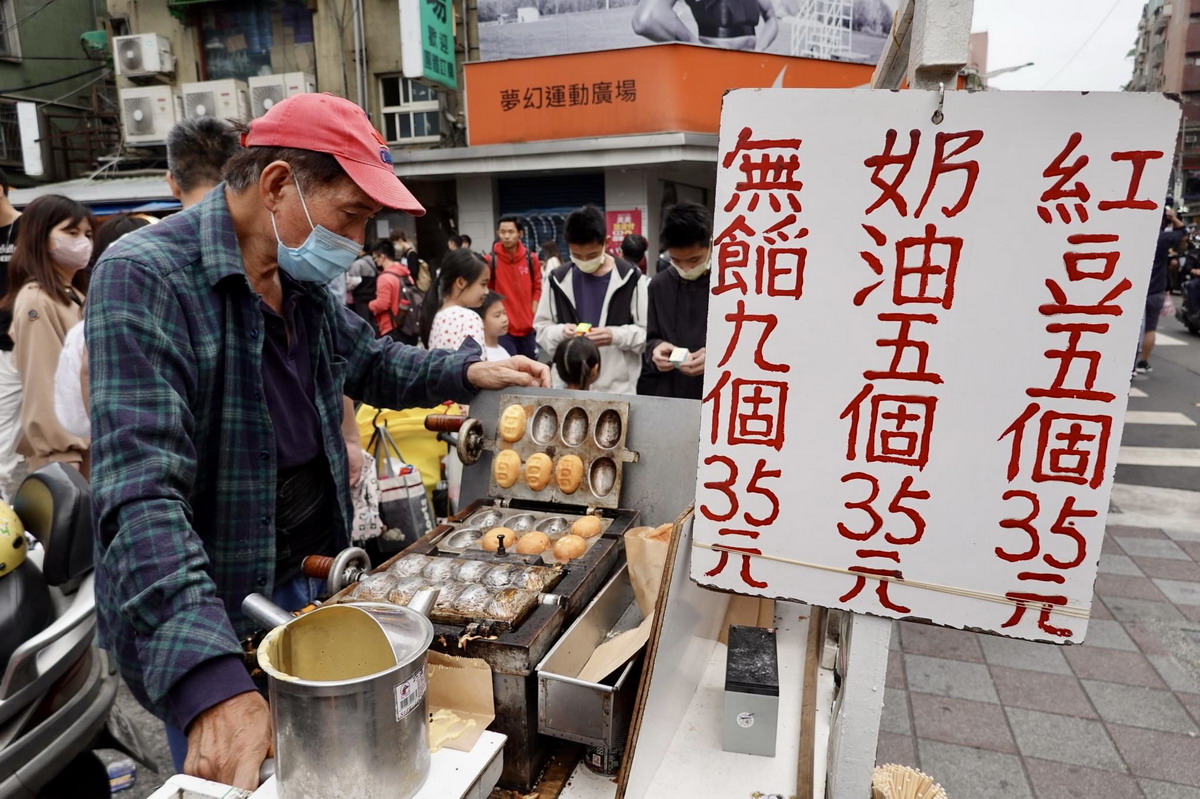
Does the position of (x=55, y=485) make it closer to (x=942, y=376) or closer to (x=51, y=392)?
(x=51, y=392)

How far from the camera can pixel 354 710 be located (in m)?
0.96

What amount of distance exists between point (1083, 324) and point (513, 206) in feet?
45.6

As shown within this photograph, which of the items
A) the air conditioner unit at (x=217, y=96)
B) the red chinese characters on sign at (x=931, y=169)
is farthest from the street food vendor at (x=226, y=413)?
the air conditioner unit at (x=217, y=96)

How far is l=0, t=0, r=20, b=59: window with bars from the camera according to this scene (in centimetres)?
1625

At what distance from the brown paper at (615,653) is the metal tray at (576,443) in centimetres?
67

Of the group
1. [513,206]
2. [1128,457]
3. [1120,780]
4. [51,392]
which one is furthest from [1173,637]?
[513,206]

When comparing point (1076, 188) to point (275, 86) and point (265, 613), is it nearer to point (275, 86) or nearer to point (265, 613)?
point (265, 613)

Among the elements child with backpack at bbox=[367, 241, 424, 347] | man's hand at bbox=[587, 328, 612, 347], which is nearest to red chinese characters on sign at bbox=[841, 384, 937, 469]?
man's hand at bbox=[587, 328, 612, 347]

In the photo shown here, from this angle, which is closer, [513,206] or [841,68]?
[841,68]

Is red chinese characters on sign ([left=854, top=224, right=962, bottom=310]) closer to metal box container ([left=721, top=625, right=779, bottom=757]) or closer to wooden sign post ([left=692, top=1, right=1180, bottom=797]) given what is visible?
wooden sign post ([left=692, top=1, right=1180, bottom=797])

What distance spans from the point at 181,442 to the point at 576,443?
1.15 m

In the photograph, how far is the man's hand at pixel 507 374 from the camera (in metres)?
2.32

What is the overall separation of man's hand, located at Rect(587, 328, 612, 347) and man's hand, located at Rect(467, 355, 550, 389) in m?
1.83

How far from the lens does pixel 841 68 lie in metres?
12.9
